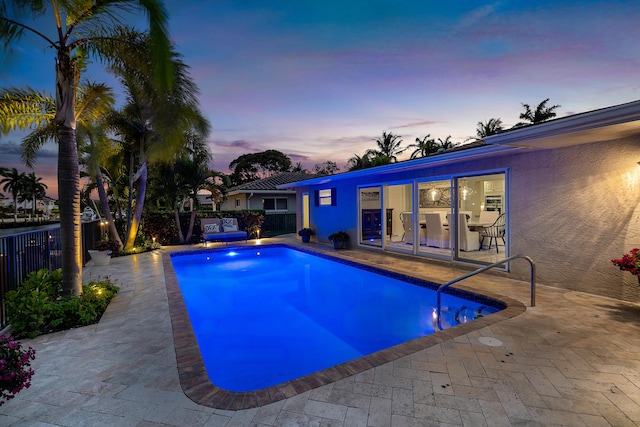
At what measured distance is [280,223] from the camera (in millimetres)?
19125

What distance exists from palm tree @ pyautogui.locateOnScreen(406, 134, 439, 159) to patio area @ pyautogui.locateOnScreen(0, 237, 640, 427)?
26.2 m

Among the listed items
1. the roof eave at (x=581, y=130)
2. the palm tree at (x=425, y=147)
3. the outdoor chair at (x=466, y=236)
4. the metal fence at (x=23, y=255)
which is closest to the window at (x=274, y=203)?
the outdoor chair at (x=466, y=236)

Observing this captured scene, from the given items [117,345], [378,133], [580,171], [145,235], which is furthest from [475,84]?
[378,133]

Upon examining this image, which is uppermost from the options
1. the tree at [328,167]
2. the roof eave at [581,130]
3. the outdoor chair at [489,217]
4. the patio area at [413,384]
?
the tree at [328,167]

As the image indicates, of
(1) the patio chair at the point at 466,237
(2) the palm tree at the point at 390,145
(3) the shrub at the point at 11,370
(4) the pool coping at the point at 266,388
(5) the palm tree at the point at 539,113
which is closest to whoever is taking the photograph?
(3) the shrub at the point at 11,370

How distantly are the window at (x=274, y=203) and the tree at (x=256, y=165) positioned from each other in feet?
76.9

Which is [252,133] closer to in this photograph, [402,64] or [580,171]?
[402,64]

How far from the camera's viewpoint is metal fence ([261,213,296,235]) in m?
18.6

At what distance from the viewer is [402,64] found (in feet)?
34.4

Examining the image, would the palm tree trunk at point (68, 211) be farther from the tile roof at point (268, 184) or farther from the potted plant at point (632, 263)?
the tile roof at point (268, 184)

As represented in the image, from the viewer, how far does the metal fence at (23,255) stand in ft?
14.1

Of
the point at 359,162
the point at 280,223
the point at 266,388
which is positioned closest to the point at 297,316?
the point at 266,388

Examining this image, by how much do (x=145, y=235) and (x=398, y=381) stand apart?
43.1 feet

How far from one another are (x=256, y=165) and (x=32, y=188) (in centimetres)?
3893
